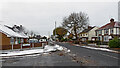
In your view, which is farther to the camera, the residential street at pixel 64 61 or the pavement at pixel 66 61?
the residential street at pixel 64 61

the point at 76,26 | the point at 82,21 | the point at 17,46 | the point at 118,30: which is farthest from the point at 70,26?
the point at 17,46

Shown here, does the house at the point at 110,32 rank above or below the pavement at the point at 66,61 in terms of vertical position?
above

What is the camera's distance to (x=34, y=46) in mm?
22172

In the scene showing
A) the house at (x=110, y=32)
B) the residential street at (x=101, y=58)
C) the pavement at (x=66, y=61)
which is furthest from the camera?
the house at (x=110, y=32)

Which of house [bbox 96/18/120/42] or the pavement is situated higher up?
house [bbox 96/18/120/42]

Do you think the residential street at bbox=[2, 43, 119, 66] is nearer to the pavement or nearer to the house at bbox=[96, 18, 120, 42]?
the pavement

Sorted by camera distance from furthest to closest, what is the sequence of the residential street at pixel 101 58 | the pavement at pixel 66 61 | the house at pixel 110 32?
Result: the house at pixel 110 32 → the residential street at pixel 101 58 → the pavement at pixel 66 61

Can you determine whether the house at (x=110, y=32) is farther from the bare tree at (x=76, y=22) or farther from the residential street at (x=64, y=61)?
the residential street at (x=64, y=61)

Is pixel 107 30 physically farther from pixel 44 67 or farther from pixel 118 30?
pixel 44 67

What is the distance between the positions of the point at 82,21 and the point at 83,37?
23.9 metres

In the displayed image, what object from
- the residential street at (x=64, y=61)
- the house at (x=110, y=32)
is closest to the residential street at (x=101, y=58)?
the residential street at (x=64, y=61)

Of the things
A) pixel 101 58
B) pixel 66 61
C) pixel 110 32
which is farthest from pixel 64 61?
pixel 110 32

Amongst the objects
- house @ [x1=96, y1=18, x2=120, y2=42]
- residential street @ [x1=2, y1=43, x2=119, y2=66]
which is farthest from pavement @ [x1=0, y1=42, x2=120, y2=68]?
house @ [x1=96, y1=18, x2=120, y2=42]

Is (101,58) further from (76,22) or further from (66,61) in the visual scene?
(76,22)
